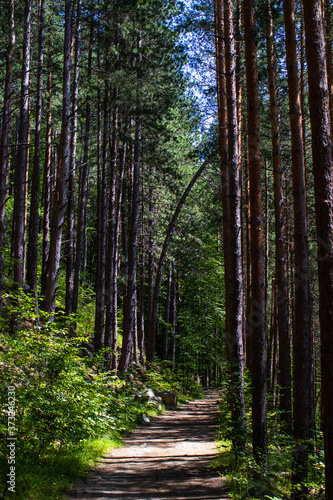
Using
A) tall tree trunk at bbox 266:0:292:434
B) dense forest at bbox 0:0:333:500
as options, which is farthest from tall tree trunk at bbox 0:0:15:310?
tall tree trunk at bbox 266:0:292:434

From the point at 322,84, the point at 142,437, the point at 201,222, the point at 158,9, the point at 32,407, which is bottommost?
the point at 142,437

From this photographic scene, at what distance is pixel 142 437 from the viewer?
9.67 m

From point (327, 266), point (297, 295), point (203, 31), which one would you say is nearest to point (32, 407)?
point (327, 266)

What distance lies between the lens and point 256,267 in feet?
25.2

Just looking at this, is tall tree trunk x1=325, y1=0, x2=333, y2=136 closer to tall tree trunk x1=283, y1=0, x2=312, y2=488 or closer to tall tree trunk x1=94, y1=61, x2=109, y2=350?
tall tree trunk x1=283, y1=0, x2=312, y2=488

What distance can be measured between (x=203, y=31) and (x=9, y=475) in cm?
1309

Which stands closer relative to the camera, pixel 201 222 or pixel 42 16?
pixel 42 16

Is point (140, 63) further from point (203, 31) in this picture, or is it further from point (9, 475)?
point (9, 475)

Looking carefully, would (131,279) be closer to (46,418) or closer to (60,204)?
(60,204)

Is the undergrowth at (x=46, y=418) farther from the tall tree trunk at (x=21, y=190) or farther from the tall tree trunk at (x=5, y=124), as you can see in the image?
the tall tree trunk at (x=5, y=124)

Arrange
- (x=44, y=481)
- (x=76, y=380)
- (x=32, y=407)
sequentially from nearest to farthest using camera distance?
(x=44, y=481) < (x=32, y=407) < (x=76, y=380)

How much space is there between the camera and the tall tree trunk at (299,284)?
304 inches

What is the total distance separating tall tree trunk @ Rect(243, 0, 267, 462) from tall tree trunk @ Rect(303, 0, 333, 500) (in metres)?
2.81

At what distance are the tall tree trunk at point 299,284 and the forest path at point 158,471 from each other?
1835 mm
